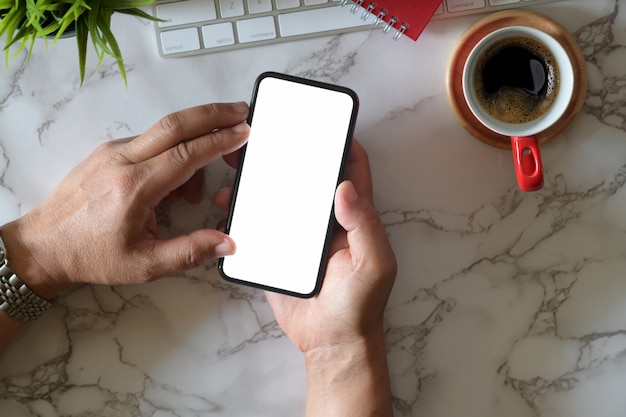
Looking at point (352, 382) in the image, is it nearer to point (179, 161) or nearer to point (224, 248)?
point (224, 248)

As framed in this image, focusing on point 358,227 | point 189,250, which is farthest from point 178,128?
point 358,227

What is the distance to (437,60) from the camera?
2.66 feet

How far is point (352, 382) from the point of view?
762 mm

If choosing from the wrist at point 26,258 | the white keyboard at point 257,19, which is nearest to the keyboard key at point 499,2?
the white keyboard at point 257,19

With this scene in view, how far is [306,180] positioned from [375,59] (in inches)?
7.7

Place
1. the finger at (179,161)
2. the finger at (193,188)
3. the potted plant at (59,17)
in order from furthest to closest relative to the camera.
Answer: the finger at (193,188) → the finger at (179,161) → the potted plant at (59,17)

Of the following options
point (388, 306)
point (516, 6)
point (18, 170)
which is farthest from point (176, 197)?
point (516, 6)

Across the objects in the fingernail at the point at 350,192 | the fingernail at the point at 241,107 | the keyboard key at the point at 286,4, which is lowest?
the fingernail at the point at 350,192

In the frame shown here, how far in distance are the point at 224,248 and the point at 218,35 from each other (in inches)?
11.4

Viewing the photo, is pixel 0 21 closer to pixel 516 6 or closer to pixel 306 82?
pixel 306 82

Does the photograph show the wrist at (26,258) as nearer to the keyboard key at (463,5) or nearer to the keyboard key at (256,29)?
the keyboard key at (256,29)

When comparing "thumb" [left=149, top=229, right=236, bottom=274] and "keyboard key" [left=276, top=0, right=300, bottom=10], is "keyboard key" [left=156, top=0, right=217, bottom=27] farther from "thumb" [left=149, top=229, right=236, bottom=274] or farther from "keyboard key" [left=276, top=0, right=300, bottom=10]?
"thumb" [left=149, top=229, right=236, bottom=274]

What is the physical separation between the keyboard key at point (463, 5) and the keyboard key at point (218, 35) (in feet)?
0.96

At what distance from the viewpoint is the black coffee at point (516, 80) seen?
77 cm
